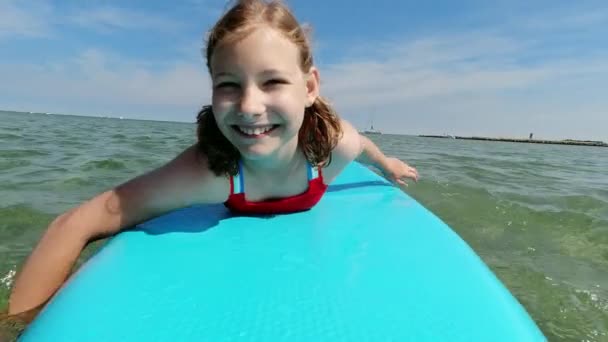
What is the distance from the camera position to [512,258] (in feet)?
7.76

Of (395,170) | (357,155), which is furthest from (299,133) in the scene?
(395,170)

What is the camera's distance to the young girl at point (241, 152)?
4.45 feet

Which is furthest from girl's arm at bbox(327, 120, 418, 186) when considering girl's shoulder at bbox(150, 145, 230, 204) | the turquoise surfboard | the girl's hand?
girl's shoulder at bbox(150, 145, 230, 204)

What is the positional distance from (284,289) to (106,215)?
82 centimetres

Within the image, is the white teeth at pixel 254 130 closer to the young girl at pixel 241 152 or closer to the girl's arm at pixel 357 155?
the young girl at pixel 241 152

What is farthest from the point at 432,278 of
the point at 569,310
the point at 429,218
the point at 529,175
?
the point at 529,175

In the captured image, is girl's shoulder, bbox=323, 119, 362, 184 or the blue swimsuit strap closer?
the blue swimsuit strap

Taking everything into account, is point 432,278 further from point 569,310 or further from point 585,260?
point 585,260

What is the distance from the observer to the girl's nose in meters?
1.33

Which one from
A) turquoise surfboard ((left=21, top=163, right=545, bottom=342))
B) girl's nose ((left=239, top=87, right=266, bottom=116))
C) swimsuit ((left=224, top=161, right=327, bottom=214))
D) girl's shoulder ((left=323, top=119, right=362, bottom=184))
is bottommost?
turquoise surfboard ((left=21, top=163, right=545, bottom=342))

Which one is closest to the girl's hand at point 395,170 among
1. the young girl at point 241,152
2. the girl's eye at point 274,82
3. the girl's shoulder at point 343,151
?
the girl's shoulder at point 343,151

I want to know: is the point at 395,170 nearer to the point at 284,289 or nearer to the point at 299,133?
the point at 299,133

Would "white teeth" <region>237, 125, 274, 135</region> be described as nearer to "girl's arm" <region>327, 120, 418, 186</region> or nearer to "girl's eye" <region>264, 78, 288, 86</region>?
"girl's eye" <region>264, 78, 288, 86</region>

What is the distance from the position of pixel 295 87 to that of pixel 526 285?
1.52 metres
